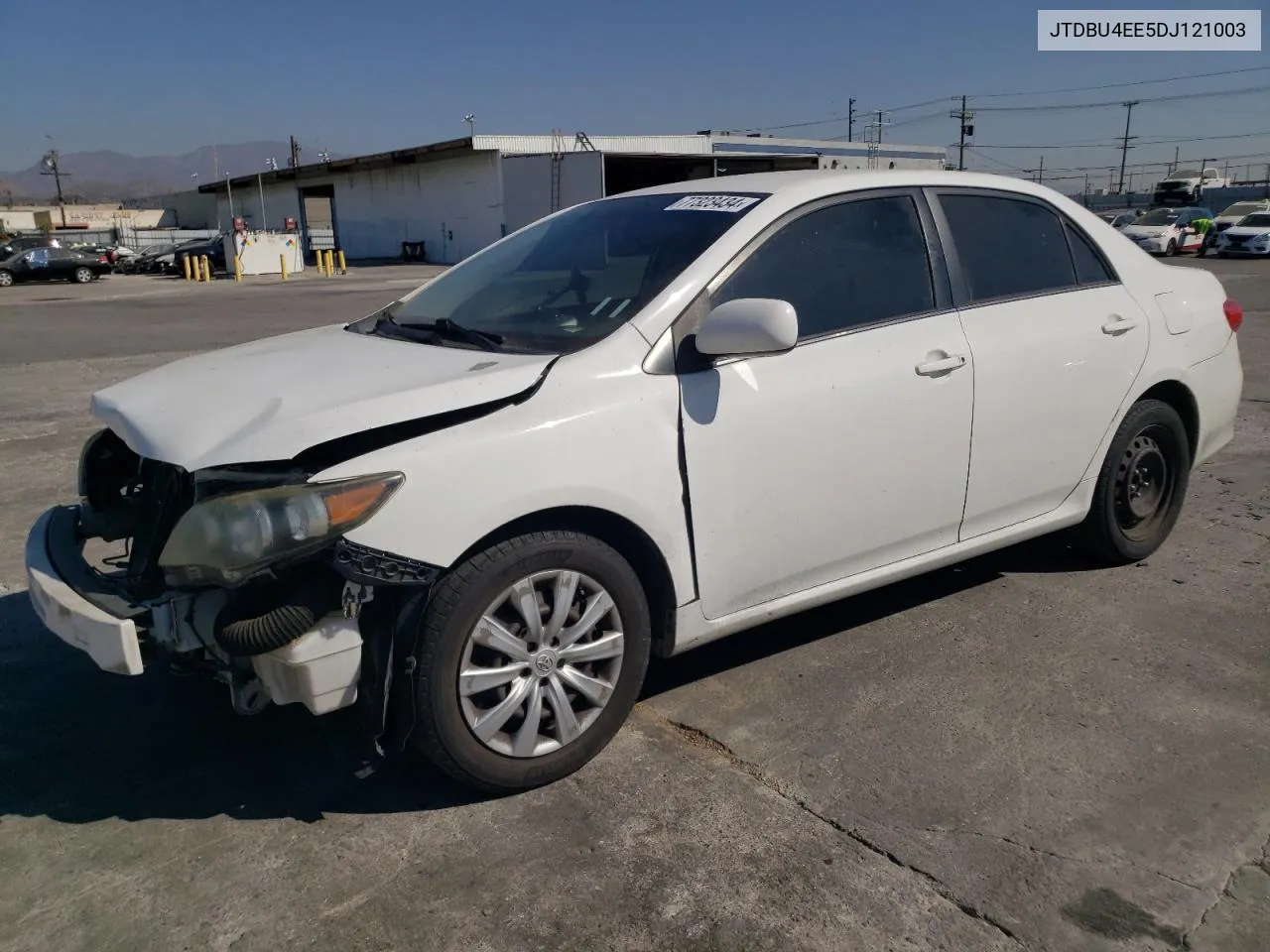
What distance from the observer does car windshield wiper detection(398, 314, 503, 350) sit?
10.9ft

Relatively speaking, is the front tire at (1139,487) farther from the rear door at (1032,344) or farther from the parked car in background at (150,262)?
the parked car in background at (150,262)

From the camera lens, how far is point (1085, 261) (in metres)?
4.36

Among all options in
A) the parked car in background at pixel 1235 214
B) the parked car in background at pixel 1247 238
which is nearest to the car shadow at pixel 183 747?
the parked car in background at pixel 1247 238

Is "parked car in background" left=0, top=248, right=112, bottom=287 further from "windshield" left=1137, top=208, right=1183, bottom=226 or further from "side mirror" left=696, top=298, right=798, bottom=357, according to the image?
"side mirror" left=696, top=298, right=798, bottom=357

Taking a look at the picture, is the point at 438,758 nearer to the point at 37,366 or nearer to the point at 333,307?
the point at 37,366

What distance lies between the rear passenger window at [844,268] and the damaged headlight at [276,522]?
1.30 m

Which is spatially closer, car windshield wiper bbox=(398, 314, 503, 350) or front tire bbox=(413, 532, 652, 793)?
front tire bbox=(413, 532, 652, 793)

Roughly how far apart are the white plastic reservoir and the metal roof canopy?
41.8 metres

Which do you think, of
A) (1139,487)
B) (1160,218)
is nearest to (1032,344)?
(1139,487)

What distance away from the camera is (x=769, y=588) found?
3367mm

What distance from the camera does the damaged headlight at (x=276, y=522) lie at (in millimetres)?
2557

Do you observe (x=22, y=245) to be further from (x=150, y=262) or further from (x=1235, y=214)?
(x=1235, y=214)

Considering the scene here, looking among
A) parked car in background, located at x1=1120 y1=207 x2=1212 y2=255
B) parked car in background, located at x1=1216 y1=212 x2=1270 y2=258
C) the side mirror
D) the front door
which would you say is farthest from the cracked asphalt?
parked car in background, located at x1=1216 y1=212 x2=1270 y2=258

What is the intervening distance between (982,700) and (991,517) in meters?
0.77
